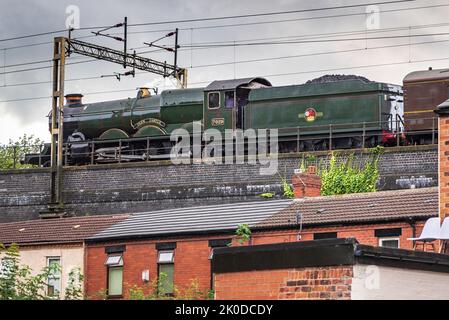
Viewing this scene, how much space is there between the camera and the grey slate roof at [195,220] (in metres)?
35.5

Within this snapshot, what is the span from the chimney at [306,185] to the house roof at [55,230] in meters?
6.01

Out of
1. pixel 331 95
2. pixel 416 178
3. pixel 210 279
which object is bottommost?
pixel 210 279

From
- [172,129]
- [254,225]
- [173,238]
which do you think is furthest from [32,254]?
[172,129]

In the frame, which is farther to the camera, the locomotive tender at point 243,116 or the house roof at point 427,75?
the locomotive tender at point 243,116

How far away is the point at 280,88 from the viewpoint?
45688 millimetres

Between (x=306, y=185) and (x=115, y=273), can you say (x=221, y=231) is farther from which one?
(x=306, y=185)

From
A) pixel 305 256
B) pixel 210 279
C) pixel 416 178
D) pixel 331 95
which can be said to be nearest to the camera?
pixel 305 256

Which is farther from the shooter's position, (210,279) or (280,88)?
(280,88)

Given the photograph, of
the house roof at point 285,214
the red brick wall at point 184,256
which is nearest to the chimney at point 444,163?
the house roof at point 285,214

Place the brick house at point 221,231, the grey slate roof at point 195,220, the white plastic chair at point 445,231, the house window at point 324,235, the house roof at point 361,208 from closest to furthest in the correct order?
1. the white plastic chair at point 445,231
2. the house roof at point 361,208
3. the brick house at point 221,231
4. the house window at point 324,235
5. the grey slate roof at point 195,220

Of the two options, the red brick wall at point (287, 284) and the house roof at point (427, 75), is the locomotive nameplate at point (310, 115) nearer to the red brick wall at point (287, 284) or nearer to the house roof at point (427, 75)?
the house roof at point (427, 75)

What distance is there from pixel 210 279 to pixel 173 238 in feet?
7.00
